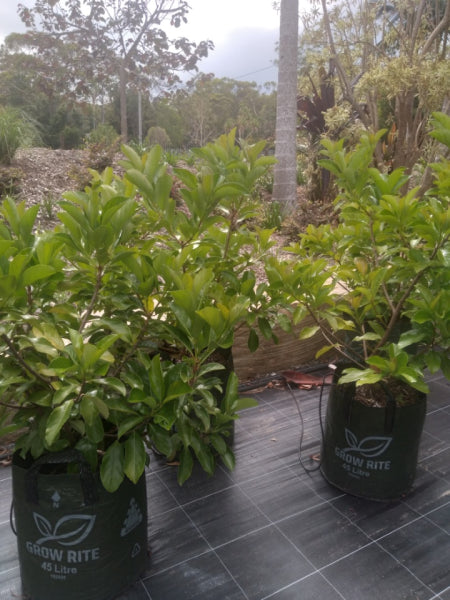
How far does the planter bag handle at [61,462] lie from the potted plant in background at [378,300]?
0.88 meters

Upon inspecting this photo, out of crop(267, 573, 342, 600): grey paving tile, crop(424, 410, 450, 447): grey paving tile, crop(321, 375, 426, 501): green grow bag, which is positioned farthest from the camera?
Result: crop(424, 410, 450, 447): grey paving tile

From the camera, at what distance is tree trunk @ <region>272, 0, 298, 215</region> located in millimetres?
5438

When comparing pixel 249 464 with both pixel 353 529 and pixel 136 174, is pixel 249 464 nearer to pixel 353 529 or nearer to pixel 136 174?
pixel 353 529

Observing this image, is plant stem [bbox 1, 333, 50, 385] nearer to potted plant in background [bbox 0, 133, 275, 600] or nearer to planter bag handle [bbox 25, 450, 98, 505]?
potted plant in background [bbox 0, 133, 275, 600]

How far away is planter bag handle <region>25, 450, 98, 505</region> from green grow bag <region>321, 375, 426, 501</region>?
108 centimetres

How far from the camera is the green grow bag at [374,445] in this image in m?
1.87

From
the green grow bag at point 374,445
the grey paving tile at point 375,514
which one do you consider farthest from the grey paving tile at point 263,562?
the green grow bag at point 374,445

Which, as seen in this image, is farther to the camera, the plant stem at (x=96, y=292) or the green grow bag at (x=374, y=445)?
the green grow bag at (x=374, y=445)

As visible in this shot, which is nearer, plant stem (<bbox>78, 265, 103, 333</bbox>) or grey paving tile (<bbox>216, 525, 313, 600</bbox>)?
plant stem (<bbox>78, 265, 103, 333</bbox>)

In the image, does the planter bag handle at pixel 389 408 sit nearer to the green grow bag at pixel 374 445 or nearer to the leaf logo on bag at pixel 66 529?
the green grow bag at pixel 374 445

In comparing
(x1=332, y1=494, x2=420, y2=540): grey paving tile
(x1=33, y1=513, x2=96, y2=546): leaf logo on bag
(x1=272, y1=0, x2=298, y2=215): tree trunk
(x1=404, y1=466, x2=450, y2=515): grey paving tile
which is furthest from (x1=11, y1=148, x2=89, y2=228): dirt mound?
(x1=404, y1=466, x2=450, y2=515): grey paving tile

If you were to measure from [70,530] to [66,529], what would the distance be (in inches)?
0.5

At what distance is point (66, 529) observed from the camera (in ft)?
4.37

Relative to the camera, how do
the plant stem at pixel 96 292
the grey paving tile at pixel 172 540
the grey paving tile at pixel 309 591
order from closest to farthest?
1. the plant stem at pixel 96 292
2. the grey paving tile at pixel 309 591
3. the grey paving tile at pixel 172 540
